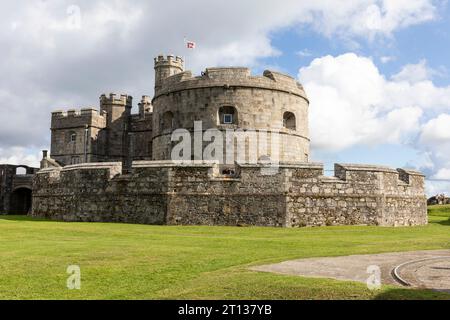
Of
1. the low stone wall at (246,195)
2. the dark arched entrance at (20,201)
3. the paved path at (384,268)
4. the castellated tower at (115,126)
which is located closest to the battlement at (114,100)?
the castellated tower at (115,126)

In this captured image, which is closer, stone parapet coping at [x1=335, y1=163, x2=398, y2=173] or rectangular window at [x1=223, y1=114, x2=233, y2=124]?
stone parapet coping at [x1=335, y1=163, x2=398, y2=173]

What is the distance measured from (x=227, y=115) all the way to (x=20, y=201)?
84.8 feet

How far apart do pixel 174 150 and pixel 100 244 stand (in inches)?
590

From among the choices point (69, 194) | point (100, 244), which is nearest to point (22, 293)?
point (100, 244)

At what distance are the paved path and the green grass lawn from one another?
22.1 inches

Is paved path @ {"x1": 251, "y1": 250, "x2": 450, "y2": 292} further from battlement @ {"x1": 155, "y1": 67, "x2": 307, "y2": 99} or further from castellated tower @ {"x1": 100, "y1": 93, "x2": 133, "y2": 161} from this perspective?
castellated tower @ {"x1": 100, "y1": 93, "x2": 133, "y2": 161}

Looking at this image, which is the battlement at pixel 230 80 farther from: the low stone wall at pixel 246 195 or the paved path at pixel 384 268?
the paved path at pixel 384 268

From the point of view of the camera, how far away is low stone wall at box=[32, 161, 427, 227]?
19500 millimetres

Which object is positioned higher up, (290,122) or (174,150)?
(290,122)

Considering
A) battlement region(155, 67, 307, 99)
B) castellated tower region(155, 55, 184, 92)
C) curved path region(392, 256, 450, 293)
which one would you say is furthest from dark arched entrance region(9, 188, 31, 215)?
curved path region(392, 256, 450, 293)

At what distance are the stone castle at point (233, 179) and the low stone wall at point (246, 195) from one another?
0.04 meters
